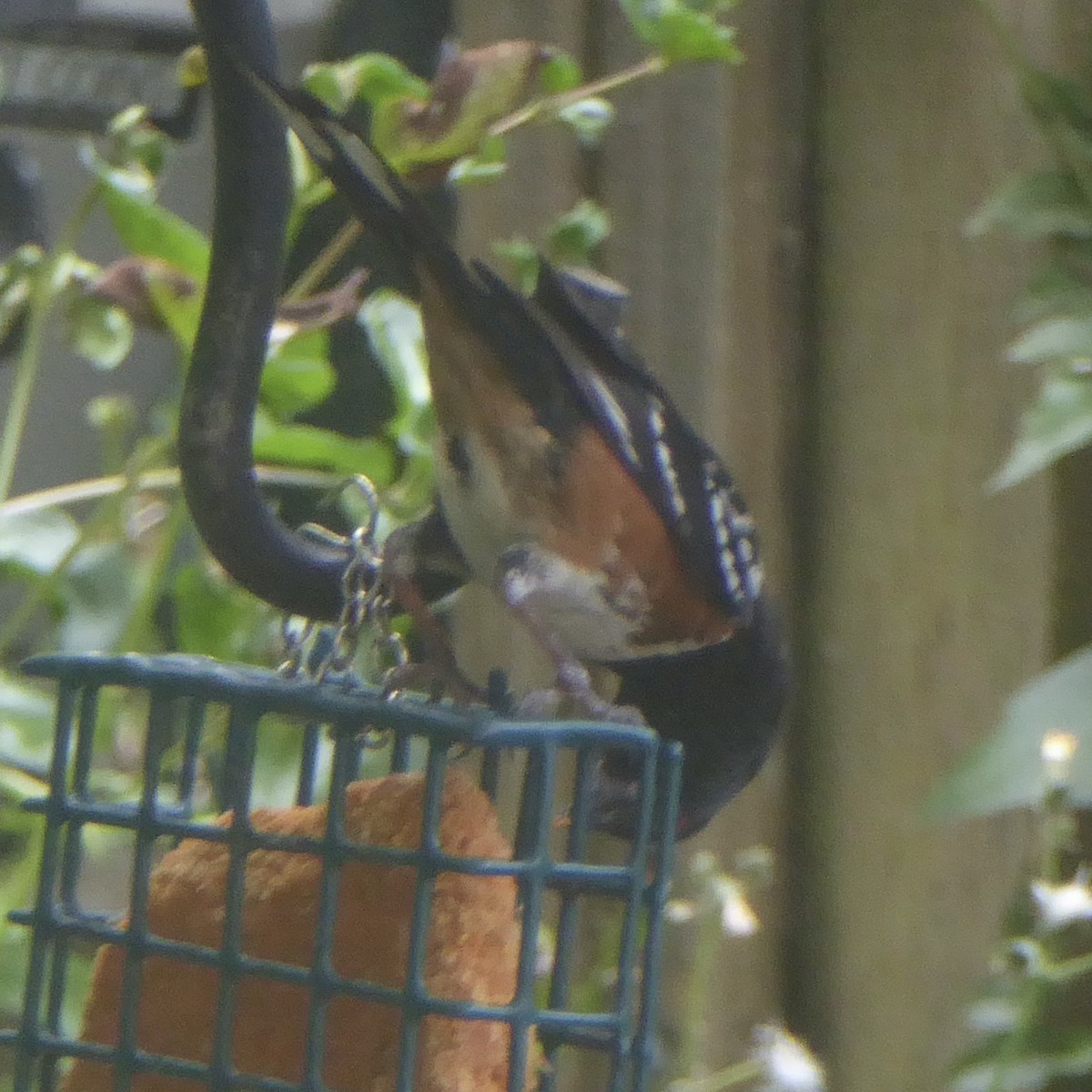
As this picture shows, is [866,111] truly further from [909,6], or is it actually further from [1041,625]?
[1041,625]

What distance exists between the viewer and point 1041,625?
1160mm

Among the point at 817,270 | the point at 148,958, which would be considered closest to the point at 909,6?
the point at 817,270

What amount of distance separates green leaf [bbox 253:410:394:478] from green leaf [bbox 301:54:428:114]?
8.8 inches

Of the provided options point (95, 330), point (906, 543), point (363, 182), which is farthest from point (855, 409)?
point (363, 182)

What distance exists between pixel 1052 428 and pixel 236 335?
56cm

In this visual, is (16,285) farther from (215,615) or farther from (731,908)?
(731,908)

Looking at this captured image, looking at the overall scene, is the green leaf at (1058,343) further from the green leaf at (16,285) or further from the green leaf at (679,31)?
the green leaf at (16,285)

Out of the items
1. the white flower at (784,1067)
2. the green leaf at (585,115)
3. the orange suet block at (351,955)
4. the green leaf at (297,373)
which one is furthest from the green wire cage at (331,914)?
the green leaf at (585,115)

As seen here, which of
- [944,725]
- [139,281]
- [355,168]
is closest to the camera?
[355,168]

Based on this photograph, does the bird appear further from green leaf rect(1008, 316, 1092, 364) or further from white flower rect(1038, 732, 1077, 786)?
green leaf rect(1008, 316, 1092, 364)

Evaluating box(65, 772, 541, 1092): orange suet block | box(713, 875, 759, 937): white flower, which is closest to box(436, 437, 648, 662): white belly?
box(65, 772, 541, 1092): orange suet block

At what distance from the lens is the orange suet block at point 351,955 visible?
653 mm

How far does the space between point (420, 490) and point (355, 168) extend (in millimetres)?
514

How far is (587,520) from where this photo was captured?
78 cm
